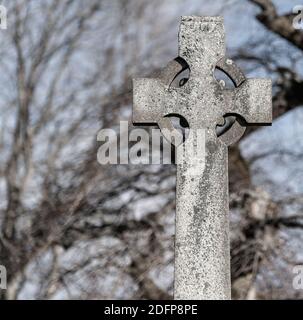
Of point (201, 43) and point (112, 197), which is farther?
point (112, 197)

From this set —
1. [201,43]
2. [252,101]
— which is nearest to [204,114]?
[252,101]

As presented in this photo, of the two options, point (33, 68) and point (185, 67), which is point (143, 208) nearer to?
point (33, 68)

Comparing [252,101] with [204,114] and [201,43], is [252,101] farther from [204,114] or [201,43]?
[201,43]

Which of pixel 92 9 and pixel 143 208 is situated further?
pixel 92 9

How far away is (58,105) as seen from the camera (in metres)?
11.9

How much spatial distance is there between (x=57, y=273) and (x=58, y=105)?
8.51 ft

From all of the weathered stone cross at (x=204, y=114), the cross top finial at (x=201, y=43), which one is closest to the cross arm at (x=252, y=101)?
the weathered stone cross at (x=204, y=114)

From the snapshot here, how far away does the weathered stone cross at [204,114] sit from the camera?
4570 mm

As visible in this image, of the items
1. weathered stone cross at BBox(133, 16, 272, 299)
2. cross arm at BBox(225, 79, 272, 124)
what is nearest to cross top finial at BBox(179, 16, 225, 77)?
weathered stone cross at BBox(133, 16, 272, 299)

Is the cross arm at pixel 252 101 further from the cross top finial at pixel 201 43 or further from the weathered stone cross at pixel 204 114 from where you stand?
the cross top finial at pixel 201 43

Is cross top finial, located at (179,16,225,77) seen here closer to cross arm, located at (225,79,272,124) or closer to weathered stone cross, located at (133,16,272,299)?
weathered stone cross, located at (133,16,272,299)

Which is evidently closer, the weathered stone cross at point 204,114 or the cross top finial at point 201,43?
the weathered stone cross at point 204,114

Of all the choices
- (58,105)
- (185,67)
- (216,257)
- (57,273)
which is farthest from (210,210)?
(58,105)

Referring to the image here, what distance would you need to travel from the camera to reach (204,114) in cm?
492
